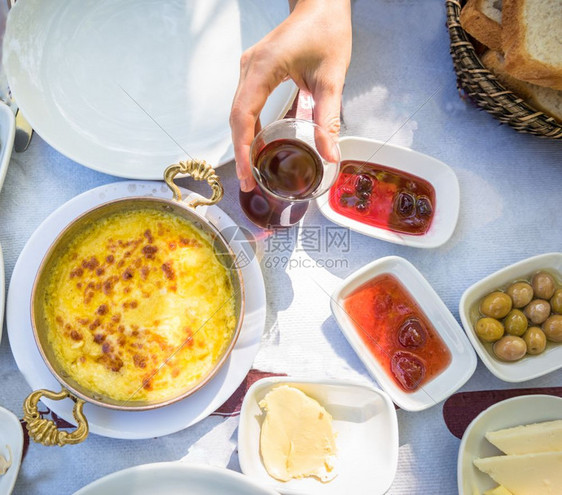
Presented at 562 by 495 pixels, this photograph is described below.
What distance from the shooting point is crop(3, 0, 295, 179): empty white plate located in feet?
4.87

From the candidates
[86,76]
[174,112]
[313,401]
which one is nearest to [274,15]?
[174,112]

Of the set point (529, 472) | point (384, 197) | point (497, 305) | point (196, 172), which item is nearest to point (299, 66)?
point (196, 172)

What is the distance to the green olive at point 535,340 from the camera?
4.85 ft

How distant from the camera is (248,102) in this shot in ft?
4.16

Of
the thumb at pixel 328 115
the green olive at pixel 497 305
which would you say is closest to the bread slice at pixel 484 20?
the thumb at pixel 328 115

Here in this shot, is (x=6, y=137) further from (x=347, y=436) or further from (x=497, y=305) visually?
(x=497, y=305)

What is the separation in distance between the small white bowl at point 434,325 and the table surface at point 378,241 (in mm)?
72

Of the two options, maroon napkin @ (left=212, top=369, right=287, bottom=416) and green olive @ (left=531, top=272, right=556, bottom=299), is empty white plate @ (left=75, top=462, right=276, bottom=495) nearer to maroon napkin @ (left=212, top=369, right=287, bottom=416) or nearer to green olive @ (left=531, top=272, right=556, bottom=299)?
maroon napkin @ (left=212, top=369, right=287, bottom=416)

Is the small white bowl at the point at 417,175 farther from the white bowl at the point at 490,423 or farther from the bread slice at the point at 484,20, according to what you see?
the white bowl at the point at 490,423

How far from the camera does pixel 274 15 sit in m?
1.54

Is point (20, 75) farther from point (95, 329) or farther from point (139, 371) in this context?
point (139, 371)

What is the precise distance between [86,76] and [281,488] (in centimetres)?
128

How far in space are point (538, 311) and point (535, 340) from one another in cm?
8

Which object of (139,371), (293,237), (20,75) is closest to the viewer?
(139,371)
